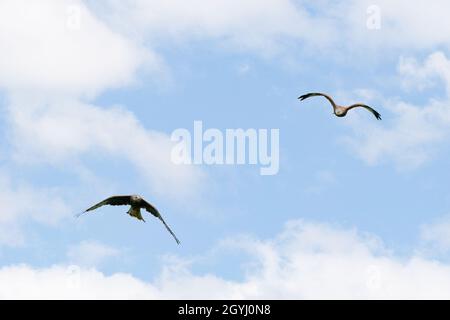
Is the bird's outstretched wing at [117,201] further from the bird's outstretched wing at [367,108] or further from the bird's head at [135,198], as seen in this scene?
the bird's outstretched wing at [367,108]

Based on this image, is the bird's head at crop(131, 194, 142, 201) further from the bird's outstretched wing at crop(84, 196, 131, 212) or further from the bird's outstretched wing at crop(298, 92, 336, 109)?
the bird's outstretched wing at crop(298, 92, 336, 109)

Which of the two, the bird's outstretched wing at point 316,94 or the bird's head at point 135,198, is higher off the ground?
the bird's outstretched wing at point 316,94

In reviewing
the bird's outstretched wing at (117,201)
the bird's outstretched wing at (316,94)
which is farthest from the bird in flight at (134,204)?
the bird's outstretched wing at (316,94)

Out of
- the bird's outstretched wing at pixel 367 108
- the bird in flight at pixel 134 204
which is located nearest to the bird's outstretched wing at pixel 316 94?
the bird's outstretched wing at pixel 367 108

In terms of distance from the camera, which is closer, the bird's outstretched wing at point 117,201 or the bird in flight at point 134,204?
the bird in flight at point 134,204

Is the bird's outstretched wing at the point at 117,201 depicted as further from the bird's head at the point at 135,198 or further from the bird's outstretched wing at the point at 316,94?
the bird's outstretched wing at the point at 316,94

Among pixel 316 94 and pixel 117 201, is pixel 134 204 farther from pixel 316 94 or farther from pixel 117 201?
pixel 316 94
